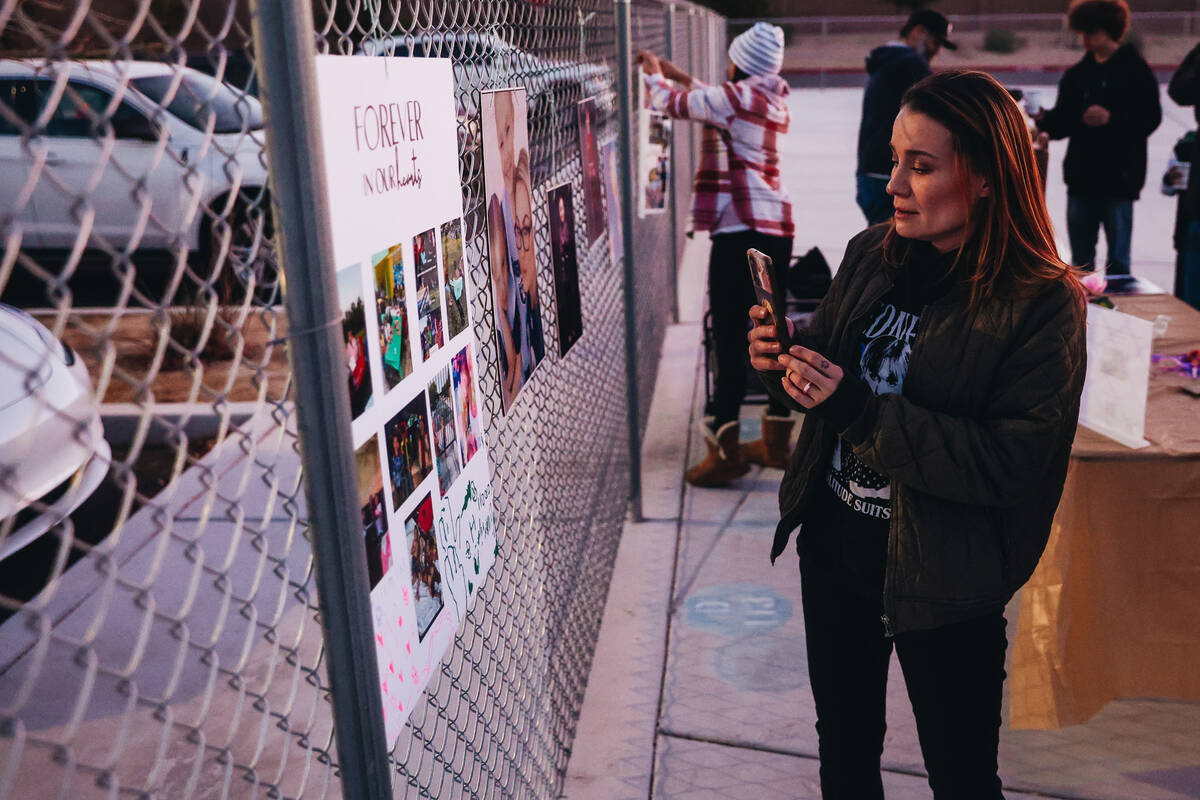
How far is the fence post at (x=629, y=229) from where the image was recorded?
4.24m

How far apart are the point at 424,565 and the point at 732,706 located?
1884 millimetres

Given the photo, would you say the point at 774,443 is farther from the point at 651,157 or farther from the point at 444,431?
the point at 444,431

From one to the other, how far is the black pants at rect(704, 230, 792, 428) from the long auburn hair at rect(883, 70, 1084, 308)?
2740 mm

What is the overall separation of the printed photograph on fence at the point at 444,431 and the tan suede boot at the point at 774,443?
3.38m

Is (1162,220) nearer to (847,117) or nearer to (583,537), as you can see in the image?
(583,537)

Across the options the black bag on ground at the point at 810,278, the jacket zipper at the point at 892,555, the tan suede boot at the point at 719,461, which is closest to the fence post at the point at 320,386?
the jacket zipper at the point at 892,555

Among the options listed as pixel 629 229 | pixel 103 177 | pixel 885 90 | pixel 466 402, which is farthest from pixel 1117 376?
pixel 103 177

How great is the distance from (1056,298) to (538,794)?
5.87 feet

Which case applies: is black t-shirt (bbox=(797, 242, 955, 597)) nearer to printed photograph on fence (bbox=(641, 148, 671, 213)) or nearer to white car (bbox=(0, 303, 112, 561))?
white car (bbox=(0, 303, 112, 561))

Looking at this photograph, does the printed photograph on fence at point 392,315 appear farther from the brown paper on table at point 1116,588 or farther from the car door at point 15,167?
the car door at point 15,167

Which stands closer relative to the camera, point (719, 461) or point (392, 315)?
point (392, 315)

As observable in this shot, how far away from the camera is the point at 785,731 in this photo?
319 centimetres

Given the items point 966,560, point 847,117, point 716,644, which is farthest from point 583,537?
point 847,117

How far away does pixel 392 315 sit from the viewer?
1587mm
